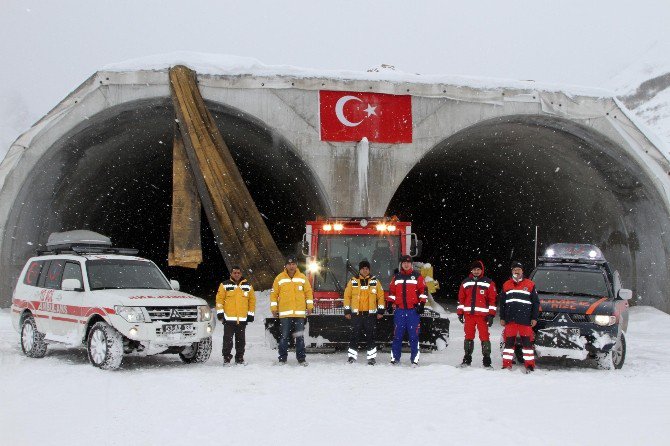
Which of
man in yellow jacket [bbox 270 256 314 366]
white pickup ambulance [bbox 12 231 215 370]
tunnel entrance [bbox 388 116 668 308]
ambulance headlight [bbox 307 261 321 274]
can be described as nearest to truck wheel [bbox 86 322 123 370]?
white pickup ambulance [bbox 12 231 215 370]

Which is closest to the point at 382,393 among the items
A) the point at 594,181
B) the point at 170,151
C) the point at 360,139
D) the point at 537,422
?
the point at 537,422

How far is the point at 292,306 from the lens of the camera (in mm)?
11320

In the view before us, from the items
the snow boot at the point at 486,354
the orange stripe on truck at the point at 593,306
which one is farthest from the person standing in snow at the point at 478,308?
the orange stripe on truck at the point at 593,306

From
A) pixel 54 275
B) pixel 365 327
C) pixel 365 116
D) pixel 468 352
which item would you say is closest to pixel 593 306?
pixel 468 352

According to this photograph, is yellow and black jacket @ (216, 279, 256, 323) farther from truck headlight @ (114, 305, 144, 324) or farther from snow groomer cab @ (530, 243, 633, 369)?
snow groomer cab @ (530, 243, 633, 369)

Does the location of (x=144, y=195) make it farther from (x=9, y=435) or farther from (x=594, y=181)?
(x=9, y=435)

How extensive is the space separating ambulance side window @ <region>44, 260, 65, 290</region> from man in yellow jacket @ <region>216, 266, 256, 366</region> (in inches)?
110

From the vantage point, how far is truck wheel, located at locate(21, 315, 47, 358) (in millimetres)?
11969

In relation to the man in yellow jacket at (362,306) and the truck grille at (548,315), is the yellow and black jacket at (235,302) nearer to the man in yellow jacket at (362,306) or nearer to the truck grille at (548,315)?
the man in yellow jacket at (362,306)

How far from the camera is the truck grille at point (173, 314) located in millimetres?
10641

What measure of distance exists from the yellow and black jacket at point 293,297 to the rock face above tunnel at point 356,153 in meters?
8.28

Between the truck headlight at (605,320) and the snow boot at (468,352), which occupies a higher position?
the truck headlight at (605,320)

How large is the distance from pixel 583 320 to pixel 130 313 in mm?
6986

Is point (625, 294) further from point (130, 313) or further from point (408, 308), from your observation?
point (130, 313)
